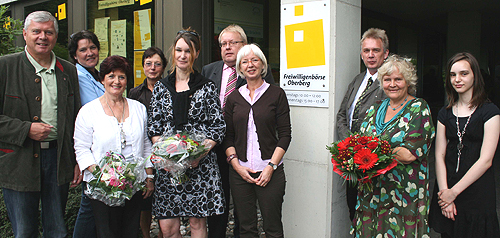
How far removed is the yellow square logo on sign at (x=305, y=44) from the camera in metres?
3.66

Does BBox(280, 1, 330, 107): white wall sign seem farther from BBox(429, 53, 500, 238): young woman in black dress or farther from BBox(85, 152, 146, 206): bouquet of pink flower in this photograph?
BBox(85, 152, 146, 206): bouquet of pink flower

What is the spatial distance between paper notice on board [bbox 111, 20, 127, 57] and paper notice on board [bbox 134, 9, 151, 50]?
14.4 inches

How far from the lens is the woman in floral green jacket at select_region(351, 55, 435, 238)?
2.85 metres

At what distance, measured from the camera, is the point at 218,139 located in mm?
3182

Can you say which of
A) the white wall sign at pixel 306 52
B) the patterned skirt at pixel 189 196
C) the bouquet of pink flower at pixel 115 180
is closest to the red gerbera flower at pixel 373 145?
the white wall sign at pixel 306 52

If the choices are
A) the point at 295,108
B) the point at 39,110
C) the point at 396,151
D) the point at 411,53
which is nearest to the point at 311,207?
the point at 295,108

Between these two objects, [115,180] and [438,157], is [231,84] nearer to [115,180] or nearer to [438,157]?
[115,180]

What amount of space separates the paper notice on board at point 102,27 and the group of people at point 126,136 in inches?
145

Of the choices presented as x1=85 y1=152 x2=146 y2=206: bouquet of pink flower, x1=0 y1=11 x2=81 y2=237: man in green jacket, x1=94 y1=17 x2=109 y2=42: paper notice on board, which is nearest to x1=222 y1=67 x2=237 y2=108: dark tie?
x1=85 y1=152 x2=146 y2=206: bouquet of pink flower

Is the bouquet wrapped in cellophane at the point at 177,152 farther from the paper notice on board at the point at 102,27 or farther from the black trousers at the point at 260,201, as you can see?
the paper notice on board at the point at 102,27

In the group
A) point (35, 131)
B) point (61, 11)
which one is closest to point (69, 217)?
point (35, 131)

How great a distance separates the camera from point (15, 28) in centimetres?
521

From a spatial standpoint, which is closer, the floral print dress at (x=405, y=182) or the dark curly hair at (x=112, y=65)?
the floral print dress at (x=405, y=182)

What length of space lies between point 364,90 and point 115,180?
224cm
